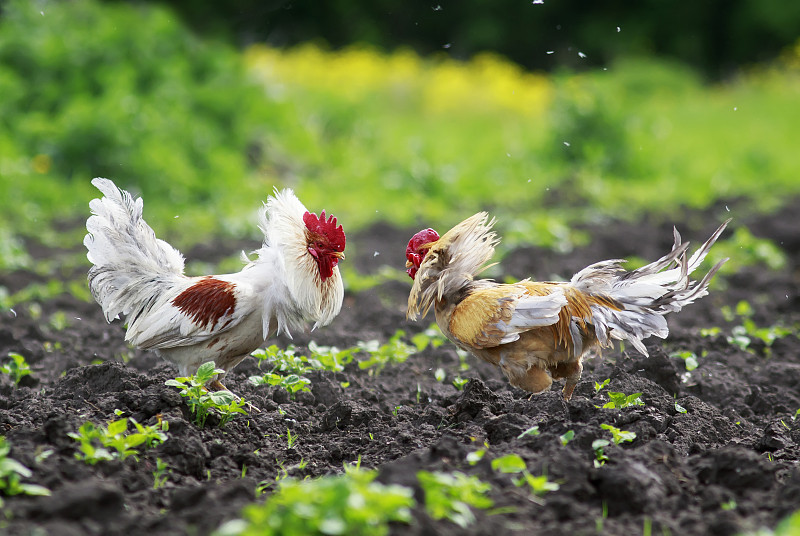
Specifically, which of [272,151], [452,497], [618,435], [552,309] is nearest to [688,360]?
[552,309]

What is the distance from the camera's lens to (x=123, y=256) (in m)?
4.79

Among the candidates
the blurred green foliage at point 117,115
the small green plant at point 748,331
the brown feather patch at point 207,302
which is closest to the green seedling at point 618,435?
the brown feather patch at point 207,302

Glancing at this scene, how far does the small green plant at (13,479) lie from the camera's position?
301 centimetres

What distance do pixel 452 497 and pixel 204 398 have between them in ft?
5.13

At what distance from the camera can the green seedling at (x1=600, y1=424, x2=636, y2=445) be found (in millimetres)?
3678

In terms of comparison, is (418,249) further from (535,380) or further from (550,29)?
(550,29)

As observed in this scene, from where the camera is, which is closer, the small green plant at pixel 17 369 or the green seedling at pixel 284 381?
the green seedling at pixel 284 381

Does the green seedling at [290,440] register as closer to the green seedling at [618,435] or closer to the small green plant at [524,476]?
the small green plant at [524,476]

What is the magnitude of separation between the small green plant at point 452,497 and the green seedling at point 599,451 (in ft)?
2.49

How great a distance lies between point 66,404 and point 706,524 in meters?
3.03

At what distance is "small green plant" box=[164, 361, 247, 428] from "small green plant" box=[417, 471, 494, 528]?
137cm

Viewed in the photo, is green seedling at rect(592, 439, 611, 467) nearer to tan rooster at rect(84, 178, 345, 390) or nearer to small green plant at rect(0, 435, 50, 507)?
tan rooster at rect(84, 178, 345, 390)

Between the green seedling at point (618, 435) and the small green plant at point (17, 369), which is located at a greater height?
the small green plant at point (17, 369)

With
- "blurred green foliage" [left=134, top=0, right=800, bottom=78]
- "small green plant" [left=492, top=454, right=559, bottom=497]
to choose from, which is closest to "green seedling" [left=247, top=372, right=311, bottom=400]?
"small green plant" [left=492, top=454, right=559, bottom=497]
